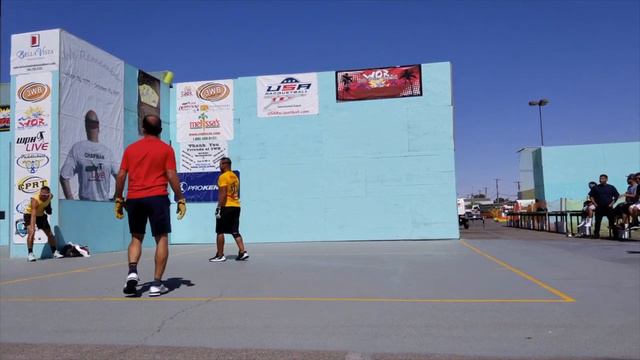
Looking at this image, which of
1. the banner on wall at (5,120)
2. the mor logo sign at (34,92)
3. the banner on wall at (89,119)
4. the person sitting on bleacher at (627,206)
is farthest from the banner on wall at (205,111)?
the person sitting on bleacher at (627,206)

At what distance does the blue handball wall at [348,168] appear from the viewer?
14.8 meters

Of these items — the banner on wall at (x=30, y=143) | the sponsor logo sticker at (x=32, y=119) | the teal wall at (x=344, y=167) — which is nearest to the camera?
the banner on wall at (x=30, y=143)

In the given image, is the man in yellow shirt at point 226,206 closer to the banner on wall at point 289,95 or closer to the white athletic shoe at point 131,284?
the white athletic shoe at point 131,284

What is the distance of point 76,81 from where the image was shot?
1232 centimetres

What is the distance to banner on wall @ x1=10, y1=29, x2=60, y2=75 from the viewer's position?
1171cm

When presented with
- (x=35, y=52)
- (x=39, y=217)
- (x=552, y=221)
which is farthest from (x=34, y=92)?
(x=552, y=221)

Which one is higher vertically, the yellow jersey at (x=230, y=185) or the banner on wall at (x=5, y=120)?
the banner on wall at (x=5, y=120)

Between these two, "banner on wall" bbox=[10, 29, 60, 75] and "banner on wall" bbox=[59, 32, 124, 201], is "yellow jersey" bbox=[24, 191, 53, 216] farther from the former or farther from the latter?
"banner on wall" bbox=[10, 29, 60, 75]

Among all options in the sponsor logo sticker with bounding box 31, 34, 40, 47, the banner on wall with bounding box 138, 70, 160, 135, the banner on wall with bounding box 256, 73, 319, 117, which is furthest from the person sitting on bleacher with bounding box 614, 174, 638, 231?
the sponsor logo sticker with bounding box 31, 34, 40, 47

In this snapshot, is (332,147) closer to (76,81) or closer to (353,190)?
(353,190)

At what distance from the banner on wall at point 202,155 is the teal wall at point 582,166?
86.6 feet

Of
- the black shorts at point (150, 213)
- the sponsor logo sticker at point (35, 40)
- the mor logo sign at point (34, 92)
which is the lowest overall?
the black shorts at point (150, 213)

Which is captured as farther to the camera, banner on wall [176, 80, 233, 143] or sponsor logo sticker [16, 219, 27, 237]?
banner on wall [176, 80, 233, 143]

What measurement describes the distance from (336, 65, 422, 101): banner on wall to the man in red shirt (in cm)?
1027
